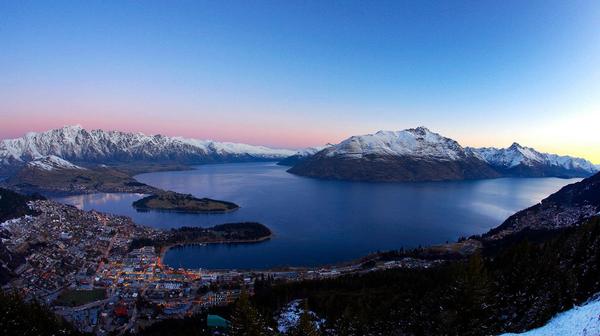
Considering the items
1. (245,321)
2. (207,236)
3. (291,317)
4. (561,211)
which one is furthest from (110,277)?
(561,211)

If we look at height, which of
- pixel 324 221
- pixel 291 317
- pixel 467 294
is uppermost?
pixel 467 294

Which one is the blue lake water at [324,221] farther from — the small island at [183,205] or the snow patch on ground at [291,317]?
the snow patch on ground at [291,317]

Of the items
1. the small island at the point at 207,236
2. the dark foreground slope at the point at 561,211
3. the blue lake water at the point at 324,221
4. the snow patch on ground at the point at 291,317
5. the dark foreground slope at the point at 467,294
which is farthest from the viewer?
the dark foreground slope at the point at 561,211

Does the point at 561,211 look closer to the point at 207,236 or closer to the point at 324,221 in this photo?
the point at 324,221

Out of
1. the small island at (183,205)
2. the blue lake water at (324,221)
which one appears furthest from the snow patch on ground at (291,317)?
the small island at (183,205)

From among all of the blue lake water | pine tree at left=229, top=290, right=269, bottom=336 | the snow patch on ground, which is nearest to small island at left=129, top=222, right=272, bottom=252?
the blue lake water

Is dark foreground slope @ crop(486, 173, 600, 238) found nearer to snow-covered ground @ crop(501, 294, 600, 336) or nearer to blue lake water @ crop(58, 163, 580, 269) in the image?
blue lake water @ crop(58, 163, 580, 269)
